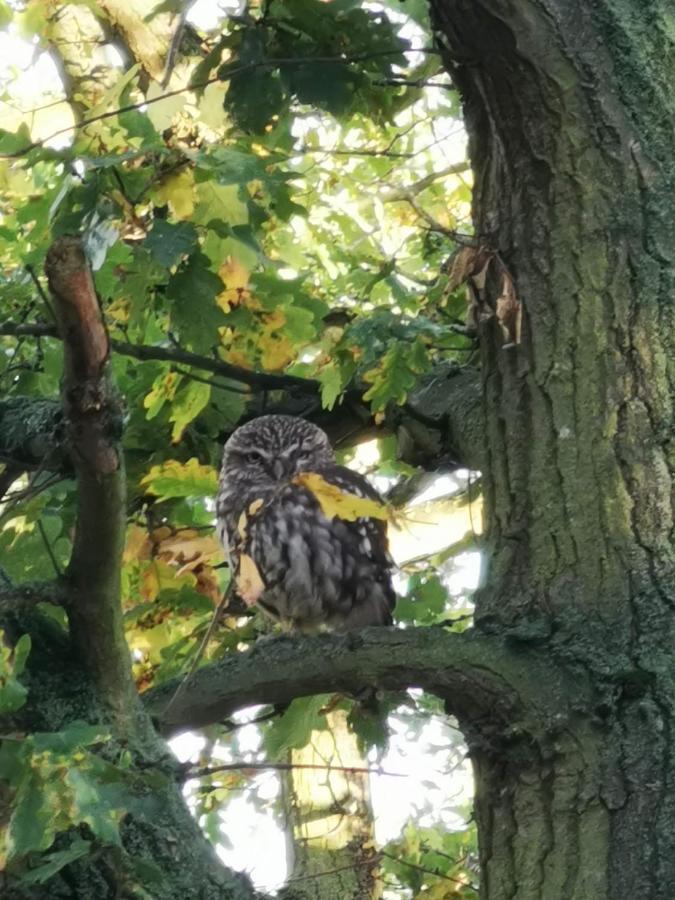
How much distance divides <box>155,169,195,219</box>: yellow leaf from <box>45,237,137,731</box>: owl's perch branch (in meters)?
0.76

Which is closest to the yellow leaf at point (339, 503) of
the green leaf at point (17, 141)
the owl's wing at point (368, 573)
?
the green leaf at point (17, 141)

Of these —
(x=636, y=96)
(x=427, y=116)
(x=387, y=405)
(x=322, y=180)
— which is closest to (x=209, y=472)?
(x=387, y=405)

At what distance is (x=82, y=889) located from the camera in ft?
7.09

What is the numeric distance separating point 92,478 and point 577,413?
1119 mm

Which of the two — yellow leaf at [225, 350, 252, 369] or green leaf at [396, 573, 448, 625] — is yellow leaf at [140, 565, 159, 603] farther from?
green leaf at [396, 573, 448, 625]

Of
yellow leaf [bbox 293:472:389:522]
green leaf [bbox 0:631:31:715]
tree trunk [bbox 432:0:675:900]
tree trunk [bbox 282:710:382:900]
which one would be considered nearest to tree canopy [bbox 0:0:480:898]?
green leaf [bbox 0:631:31:715]

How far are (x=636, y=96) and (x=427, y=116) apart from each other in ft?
9.07

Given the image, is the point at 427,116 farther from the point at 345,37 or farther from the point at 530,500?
the point at 530,500

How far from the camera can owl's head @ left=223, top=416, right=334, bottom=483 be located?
4.78 m

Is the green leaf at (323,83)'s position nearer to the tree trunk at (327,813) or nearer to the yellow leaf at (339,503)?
the yellow leaf at (339,503)

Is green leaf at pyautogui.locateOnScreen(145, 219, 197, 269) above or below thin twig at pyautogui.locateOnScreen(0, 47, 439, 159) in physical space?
below

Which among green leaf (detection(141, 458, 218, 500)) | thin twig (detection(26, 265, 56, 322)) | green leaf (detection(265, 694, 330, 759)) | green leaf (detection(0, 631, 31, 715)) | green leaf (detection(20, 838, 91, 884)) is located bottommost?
green leaf (detection(20, 838, 91, 884))

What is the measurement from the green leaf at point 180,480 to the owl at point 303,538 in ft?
2.07

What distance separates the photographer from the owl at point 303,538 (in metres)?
4.47
